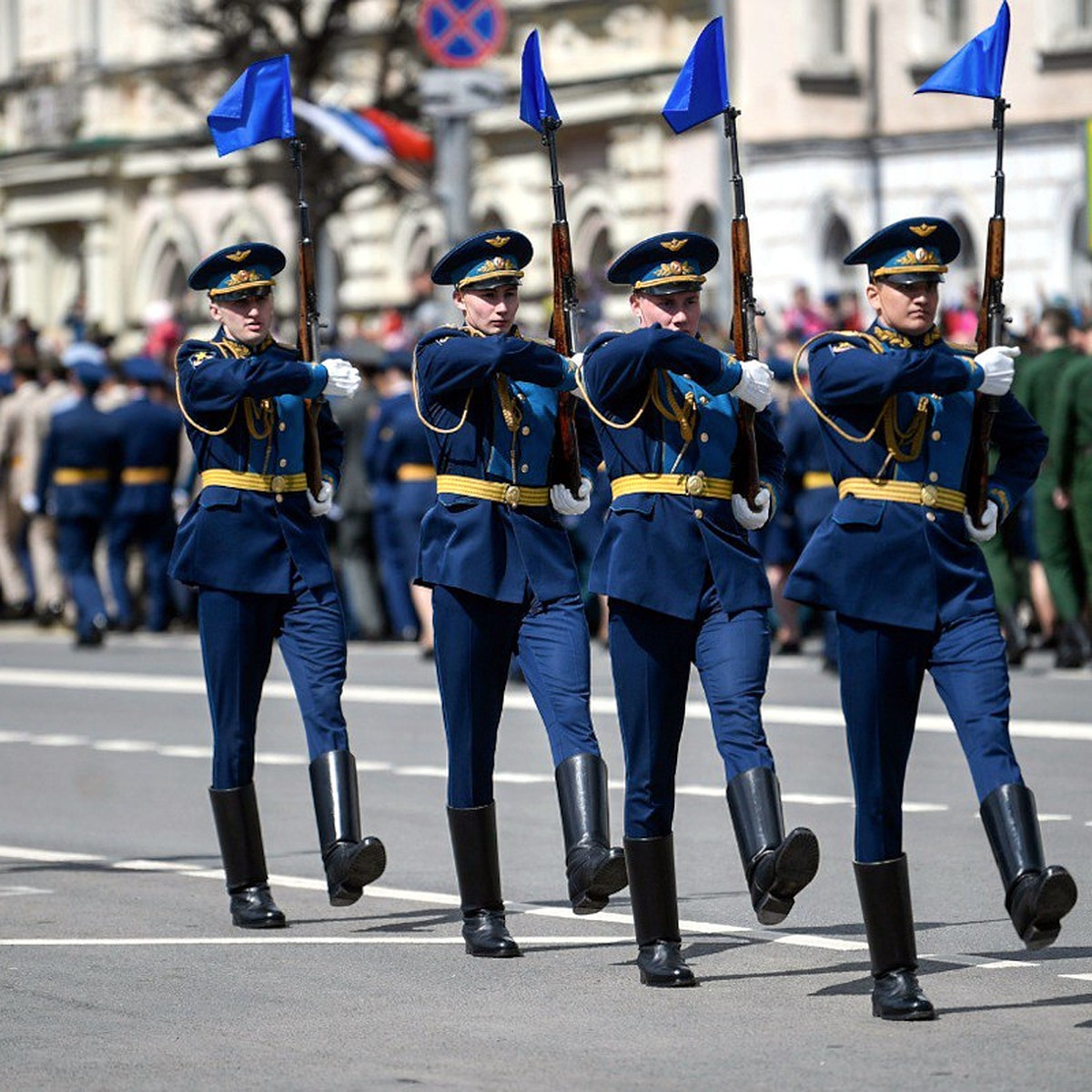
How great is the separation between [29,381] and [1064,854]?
16841 mm

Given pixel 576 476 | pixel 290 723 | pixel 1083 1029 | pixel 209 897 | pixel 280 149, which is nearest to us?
pixel 1083 1029

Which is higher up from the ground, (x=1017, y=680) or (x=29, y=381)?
(x=29, y=381)

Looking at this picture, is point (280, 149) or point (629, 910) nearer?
point (629, 910)

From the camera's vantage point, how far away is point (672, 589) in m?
9.71

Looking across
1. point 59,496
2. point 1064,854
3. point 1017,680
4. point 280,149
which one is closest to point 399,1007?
point 1064,854

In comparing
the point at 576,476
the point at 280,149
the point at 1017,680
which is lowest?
the point at 1017,680

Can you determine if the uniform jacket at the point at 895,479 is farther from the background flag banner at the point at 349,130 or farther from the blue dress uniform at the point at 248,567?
the background flag banner at the point at 349,130

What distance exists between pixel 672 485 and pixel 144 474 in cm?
1592

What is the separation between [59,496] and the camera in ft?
84.1

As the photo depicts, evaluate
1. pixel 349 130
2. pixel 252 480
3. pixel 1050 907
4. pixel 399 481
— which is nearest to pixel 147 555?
pixel 399 481

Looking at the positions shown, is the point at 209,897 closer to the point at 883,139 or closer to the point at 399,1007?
the point at 399,1007

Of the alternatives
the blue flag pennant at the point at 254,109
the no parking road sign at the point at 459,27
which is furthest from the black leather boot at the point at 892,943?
the no parking road sign at the point at 459,27

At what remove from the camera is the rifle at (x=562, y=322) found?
1058 cm

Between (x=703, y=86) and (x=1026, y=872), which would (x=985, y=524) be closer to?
(x=1026, y=872)
